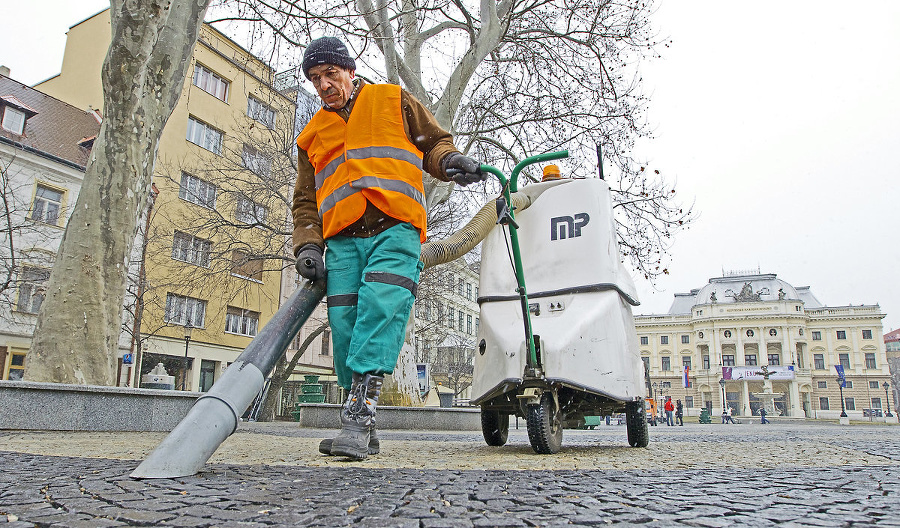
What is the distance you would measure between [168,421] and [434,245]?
3122 millimetres

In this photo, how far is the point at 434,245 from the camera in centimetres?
442

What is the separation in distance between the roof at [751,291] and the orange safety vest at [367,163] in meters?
90.3

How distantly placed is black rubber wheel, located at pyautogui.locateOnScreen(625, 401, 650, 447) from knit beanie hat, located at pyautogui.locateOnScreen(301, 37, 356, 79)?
3170 millimetres

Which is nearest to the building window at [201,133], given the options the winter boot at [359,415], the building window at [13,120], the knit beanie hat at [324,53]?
the building window at [13,120]

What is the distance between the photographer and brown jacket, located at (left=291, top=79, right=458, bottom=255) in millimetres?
2854

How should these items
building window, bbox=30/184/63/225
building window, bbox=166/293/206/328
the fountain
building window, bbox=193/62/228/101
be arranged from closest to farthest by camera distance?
1. building window, bbox=30/184/63/225
2. building window, bbox=166/293/206/328
3. building window, bbox=193/62/228/101
4. the fountain

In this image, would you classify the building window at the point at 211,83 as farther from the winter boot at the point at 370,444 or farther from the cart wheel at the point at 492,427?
the winter boot at the point at 370,444

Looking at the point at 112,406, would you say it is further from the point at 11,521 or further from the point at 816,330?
the point at 816,330

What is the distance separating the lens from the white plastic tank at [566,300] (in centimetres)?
364

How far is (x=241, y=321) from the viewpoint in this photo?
26.7m

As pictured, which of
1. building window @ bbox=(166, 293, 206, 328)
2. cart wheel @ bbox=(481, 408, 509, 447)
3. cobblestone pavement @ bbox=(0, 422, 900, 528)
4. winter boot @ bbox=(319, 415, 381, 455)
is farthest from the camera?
building window @ bbox=(166, 293, 206, 328)

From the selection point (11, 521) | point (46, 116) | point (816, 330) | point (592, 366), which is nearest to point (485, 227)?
point (592, 366)

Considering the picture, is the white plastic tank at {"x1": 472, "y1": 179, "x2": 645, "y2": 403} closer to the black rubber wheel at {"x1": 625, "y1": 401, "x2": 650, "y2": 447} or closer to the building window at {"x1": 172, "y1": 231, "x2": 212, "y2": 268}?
the black rubber wheel at {"x1": 625, "y1": 401, "x2": 650, "y2": 447}

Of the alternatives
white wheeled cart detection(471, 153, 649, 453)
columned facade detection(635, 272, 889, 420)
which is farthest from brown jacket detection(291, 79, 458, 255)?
columned facade detection(635, 272, 889, 420)
